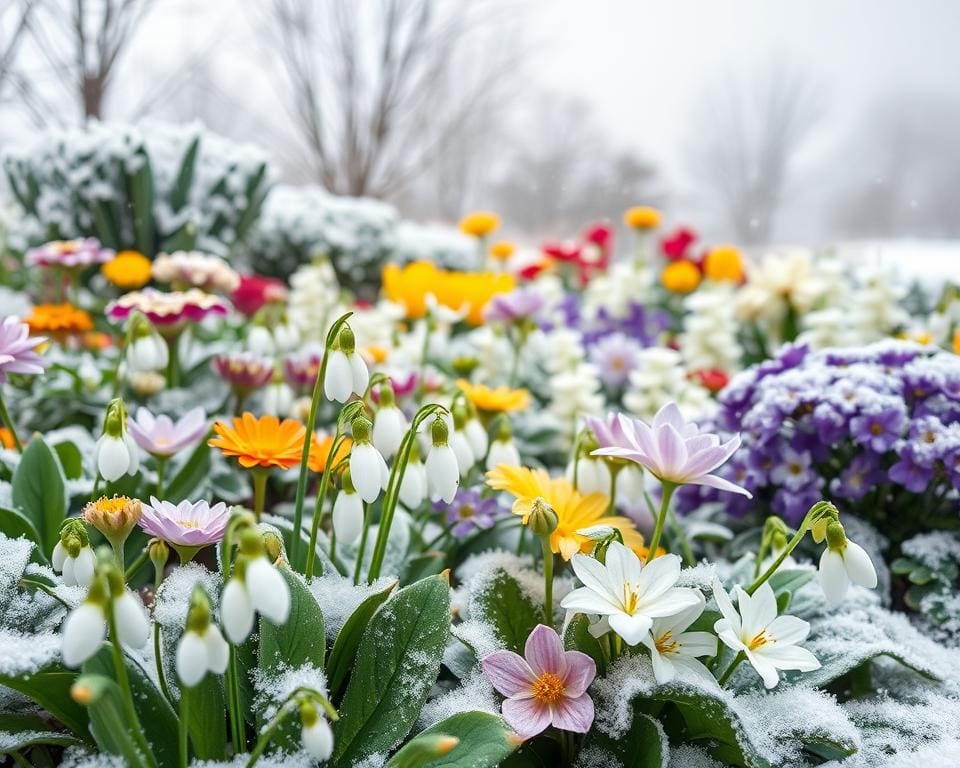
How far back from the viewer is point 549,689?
76 cm

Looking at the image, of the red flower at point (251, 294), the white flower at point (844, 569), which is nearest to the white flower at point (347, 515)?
the white flower at point (844, 569)

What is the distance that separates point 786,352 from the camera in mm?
1427

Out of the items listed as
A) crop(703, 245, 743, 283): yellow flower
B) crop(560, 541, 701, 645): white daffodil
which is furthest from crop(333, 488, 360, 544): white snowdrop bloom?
crop(703, 245, 743, 283): yellow flower

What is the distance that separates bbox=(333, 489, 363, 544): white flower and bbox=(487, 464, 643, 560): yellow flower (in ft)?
0.55

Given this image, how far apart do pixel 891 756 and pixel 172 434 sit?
2.92 feet

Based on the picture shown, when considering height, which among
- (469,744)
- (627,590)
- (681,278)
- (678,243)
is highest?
(678,243)

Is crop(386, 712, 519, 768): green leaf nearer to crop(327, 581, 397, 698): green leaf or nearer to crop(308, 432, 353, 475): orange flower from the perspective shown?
crop(327, 581, 397, 698): green leaf

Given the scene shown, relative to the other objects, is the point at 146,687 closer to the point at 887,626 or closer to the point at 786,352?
the point at 887,626

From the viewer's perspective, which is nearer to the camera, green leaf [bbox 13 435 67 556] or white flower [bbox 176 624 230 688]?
white flower [bbox 176 624 230 688]

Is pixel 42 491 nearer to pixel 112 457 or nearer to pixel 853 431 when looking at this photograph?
pixel 112 457

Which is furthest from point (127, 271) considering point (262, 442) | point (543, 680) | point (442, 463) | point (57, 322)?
point (543, 680)

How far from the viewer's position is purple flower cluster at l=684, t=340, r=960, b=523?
118 cm

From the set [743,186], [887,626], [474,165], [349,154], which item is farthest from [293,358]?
[743,186]

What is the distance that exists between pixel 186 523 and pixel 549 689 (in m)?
0.38
